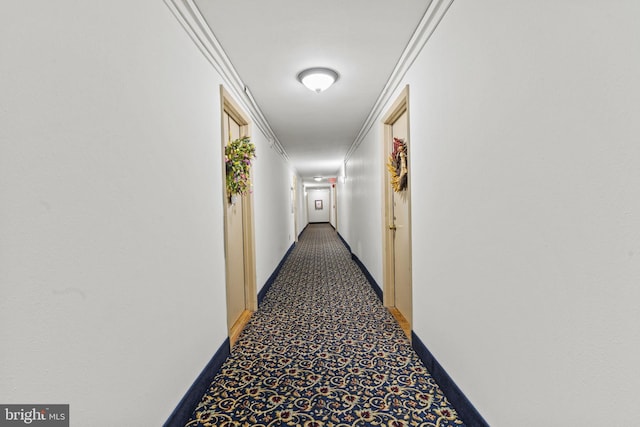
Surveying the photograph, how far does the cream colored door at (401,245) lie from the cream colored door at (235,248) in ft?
5.45

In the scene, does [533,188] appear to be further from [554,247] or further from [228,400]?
[228,400]

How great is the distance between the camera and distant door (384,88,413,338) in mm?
2928

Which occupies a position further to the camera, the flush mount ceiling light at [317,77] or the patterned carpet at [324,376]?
the flush mount ceiling light at [317,77]

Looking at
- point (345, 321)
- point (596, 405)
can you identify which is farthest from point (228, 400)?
point (596, 405)

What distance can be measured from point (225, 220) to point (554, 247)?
211 centimetres

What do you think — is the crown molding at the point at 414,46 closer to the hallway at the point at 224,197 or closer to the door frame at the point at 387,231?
the hallway at the point at 224,197

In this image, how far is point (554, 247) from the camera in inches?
39.3

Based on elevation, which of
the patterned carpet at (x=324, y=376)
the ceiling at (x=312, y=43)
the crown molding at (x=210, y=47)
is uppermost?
the ceiling at (x=312, y=43)

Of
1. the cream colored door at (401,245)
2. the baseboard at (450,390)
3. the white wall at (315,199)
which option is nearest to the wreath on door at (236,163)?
the cream colored door at (401,245)

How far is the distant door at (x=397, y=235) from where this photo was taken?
293 centimetres

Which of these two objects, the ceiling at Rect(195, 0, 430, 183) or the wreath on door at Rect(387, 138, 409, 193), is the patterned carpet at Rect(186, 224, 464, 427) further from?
the ceiling at Rect(195, 0, 430, 183)

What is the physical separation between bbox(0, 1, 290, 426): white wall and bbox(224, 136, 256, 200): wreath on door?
0.76 meters

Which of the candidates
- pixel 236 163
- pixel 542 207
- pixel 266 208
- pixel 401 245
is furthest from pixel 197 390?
pixel 266 208

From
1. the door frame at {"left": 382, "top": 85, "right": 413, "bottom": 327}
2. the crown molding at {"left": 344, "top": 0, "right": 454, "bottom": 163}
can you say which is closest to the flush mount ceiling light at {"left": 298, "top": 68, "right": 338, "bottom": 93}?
the crown molding at {"left": 344, "top": 0, "right": 454, "bottom": 163}
